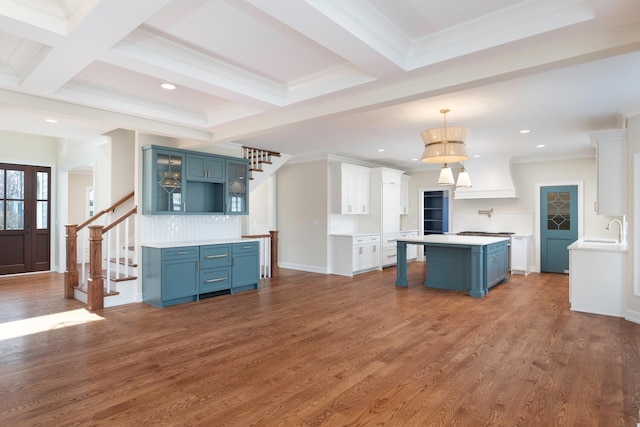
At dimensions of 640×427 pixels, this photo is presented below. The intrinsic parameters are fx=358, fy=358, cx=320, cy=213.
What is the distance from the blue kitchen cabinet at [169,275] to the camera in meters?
4.86

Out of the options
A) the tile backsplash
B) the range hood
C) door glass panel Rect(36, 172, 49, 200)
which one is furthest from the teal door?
door glass panel Rect(36, 172, 49, 200)

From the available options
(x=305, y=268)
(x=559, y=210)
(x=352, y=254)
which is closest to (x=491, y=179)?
(x=559, y=210)

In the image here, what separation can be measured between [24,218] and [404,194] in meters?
8.78

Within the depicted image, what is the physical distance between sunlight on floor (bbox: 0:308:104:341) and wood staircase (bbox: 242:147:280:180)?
3510 mm

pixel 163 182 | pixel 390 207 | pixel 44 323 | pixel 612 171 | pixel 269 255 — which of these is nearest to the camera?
pixel 44 323

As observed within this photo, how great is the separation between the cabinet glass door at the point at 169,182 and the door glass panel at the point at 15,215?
441 cm

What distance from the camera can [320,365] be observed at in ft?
10.0

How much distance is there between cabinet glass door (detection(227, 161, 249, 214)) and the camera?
608 centimetres

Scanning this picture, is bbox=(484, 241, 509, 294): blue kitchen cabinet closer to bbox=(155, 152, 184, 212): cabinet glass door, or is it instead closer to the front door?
bbox=(155, 152, 184, 212): cabinet glass door

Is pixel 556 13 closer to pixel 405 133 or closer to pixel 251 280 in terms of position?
pixel 405 133

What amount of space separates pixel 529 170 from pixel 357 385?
7.37 metres

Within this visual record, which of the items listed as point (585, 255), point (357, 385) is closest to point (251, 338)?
point (357, 385)

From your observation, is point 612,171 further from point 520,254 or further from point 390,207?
point 390,207

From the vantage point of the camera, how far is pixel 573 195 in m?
7.64
